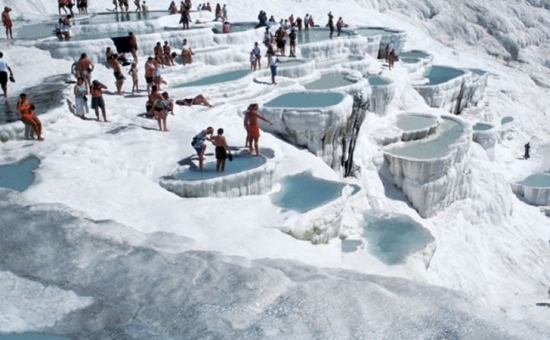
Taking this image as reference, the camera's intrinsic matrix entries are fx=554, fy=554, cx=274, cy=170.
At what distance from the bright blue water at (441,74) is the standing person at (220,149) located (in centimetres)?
1445

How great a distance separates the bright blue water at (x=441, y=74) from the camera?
2298 centimetres

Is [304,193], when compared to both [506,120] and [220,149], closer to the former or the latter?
[220,149]

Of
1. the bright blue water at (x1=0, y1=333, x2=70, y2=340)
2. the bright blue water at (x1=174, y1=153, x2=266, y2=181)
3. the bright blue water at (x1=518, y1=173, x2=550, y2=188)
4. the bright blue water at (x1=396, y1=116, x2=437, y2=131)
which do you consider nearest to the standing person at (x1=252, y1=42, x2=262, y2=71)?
the bright blue water at (x1=396, y1=116, x2=437, y2=131)

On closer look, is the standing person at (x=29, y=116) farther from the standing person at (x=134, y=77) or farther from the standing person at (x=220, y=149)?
the standing person at (x=134, y=77)

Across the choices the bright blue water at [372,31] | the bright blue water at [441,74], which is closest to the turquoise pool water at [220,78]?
the bright blue water at [441,74]

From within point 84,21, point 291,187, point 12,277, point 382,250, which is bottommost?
point 382,250

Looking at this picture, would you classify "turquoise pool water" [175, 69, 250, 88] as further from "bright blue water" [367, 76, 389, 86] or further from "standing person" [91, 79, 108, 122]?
"bright blue water" [367, 76, 389, 86]

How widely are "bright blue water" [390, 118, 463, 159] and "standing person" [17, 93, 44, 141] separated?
30.8ft

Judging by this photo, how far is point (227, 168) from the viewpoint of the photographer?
1055 cm

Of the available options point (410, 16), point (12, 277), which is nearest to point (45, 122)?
point (12, 277)

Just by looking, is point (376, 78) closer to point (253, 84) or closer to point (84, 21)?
point (253, 84)

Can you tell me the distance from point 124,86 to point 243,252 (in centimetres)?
827

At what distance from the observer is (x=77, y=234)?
7078mm

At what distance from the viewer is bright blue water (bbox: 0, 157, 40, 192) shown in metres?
8.77
